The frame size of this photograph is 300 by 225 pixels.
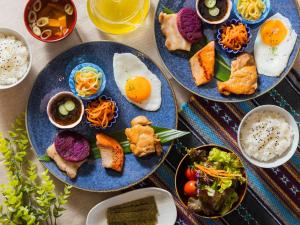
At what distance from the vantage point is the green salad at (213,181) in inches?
129

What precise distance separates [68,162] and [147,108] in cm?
60

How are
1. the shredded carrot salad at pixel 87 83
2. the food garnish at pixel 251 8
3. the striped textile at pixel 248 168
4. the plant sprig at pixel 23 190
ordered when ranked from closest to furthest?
1. the plant sprig at pixel 23 190
2. the shredded carrot salad at pixel 87 83
3. the food garnish at pixel 251 8
4. the striped textile at pixel 248 168

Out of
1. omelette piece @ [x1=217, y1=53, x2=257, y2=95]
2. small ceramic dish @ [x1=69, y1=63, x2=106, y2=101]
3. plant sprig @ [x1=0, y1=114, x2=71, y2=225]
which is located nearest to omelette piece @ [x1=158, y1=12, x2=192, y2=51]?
omelette piece @ [x1=217, y1=53, x2=257, y2=95]

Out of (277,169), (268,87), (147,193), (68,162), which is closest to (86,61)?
(68,162)

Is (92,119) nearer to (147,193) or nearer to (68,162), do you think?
(68,162)

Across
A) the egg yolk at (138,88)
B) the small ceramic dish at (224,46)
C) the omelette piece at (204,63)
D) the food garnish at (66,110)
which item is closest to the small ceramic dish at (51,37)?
the food garnish at (66,110)

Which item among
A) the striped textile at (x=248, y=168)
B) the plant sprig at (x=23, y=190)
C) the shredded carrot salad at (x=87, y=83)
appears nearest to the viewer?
the plant sprig at (x=23, y=190)

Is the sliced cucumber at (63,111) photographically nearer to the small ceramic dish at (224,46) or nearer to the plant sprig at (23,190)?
the plant sprig at (23,190)

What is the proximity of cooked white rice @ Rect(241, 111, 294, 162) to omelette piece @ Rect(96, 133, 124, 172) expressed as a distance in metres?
0.79

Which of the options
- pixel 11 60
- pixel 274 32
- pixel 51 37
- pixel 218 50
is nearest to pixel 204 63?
pixel 218 50

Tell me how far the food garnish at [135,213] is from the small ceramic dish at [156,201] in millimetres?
24

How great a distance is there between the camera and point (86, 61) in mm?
3504

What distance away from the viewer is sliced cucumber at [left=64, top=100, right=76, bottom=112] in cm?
343

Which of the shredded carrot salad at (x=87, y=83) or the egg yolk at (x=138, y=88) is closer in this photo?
the shredded carrot salad at (x=87, y=83)
